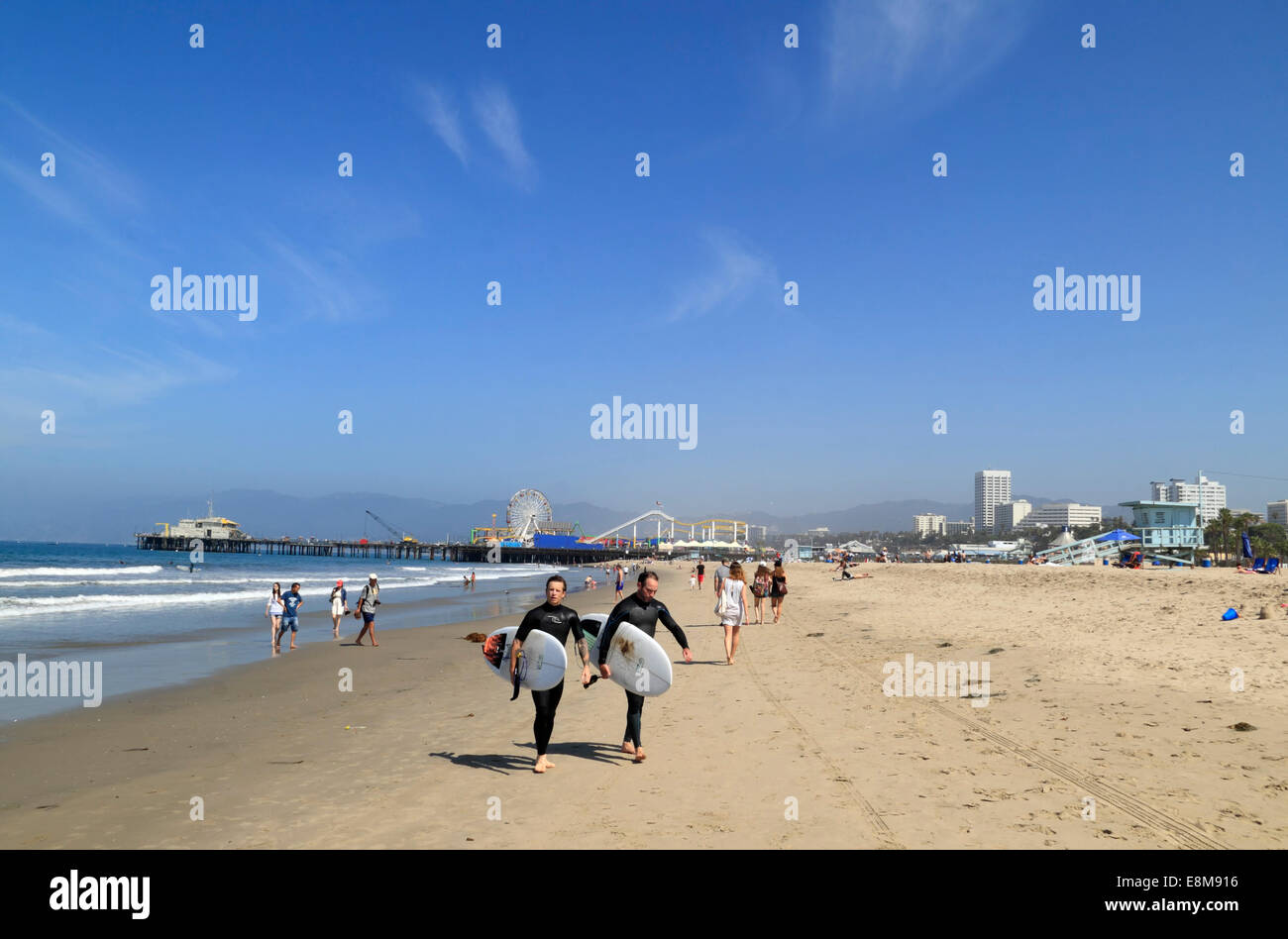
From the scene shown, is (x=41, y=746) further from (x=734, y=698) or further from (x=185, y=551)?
(x=185, y=551)

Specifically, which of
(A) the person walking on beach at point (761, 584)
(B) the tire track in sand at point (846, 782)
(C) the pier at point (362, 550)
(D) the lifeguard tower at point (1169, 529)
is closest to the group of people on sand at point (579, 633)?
(B) the tire track in sand at point (846, 782)

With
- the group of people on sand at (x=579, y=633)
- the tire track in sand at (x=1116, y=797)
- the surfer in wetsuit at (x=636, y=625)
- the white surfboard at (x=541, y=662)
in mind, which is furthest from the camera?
the surfer in wetsuit at (x=636, y=625)

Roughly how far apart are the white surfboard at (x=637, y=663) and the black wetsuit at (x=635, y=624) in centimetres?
7

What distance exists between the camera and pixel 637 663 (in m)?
7.75

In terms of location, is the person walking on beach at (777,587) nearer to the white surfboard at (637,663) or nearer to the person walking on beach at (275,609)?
the person walking on beach at (275,609)

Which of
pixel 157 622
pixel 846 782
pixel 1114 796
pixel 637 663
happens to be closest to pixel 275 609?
pixel 157 622

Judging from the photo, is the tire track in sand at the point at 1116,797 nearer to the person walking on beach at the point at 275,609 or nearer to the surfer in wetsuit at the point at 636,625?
the surfer in wetsuit at the point at 636,625

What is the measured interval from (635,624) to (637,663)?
1.36 ft

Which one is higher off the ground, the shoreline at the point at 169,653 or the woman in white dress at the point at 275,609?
the woman in white dress at the point at 275,609

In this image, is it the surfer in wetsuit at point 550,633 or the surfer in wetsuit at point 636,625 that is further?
the surfer in wetsuit at point 636,625

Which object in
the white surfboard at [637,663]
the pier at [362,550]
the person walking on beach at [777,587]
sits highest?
the white surfboard at [637,663]

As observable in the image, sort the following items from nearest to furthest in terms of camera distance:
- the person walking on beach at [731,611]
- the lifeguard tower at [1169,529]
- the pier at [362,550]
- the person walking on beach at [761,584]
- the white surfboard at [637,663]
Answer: the white surfboard at [637,663]
the person walking on beach at [731,611]
the person walking on beach at [761,584]
the lifeguard tower at [1169,529]
the pier at [362,550]

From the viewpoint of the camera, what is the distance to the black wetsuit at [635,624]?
7629mm
